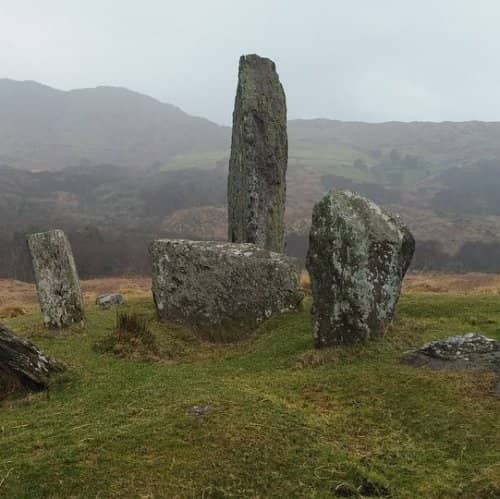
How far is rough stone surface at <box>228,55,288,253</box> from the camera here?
20281mm

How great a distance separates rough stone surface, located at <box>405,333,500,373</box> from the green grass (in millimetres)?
402

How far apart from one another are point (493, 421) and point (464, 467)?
1.35 m

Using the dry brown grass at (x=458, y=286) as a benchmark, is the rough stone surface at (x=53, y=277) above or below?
above

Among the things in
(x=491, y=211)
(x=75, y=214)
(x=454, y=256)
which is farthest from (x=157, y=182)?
(x=454, y=256)

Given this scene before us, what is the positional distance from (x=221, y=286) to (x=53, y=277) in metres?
5.01

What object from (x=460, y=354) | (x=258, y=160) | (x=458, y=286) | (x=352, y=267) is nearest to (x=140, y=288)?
(x=458, y=286)

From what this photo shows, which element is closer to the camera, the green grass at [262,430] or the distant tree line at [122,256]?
the green grass at [262,430]

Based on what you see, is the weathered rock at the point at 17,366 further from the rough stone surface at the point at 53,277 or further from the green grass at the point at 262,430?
the rough stone surface at the point at 53,277

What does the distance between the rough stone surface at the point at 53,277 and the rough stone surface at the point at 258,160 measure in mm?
6397

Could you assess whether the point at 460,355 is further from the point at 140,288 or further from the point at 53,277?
the point at 140,288

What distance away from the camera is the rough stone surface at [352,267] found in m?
12.5

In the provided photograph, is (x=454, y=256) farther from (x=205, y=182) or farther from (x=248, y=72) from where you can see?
(x=205, y=182)

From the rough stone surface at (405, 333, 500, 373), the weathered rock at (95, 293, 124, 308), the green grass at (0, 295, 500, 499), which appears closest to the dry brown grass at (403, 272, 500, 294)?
the rough stone surface at (405, 333, 500, 373)

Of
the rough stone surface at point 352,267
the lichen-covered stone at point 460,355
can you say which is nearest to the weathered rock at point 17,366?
the rough stone surface at point 352,267
